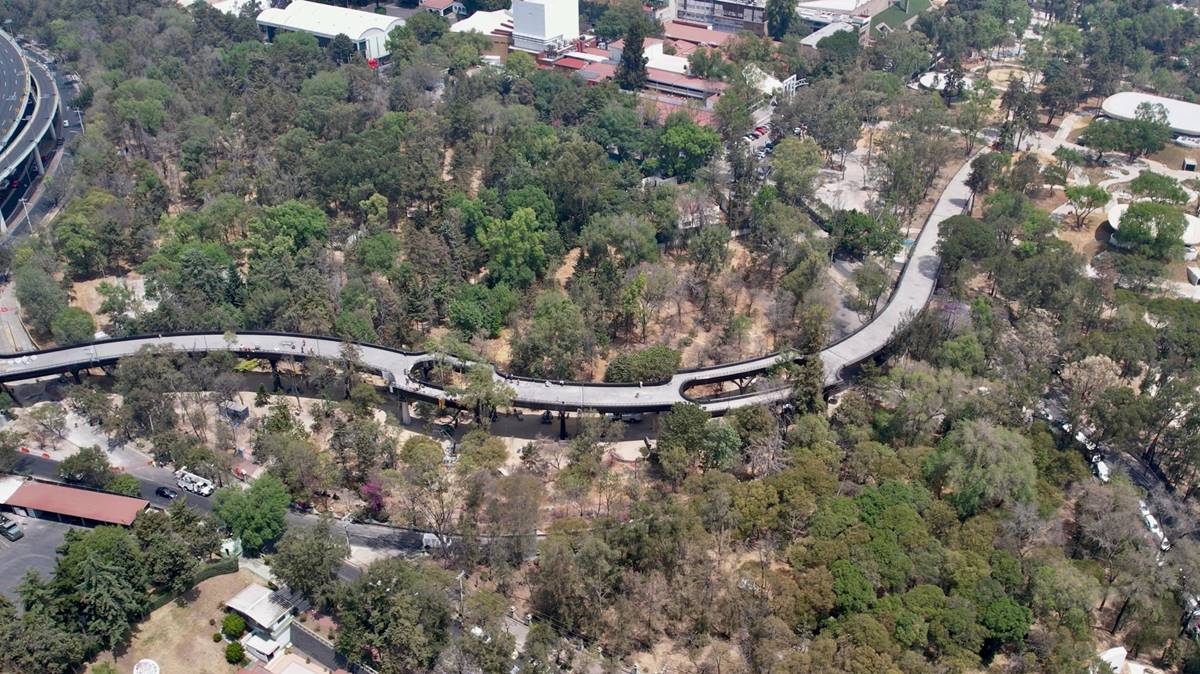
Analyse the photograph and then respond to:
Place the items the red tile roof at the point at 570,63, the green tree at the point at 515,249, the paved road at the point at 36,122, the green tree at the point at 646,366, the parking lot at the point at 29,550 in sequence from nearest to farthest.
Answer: the parking lot at the point at 29,550 → the green tree at the point at 646,366 → the green tree at the point at 515,249 → the paved road at the point at 36,122 → the red tile roof at the point at 570,63

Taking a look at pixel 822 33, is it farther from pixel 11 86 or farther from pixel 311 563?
pixel 311 563

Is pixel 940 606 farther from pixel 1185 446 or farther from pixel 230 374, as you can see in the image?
pixel 230 374

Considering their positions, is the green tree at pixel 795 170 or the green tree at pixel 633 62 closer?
the green tree at pixel 795 170

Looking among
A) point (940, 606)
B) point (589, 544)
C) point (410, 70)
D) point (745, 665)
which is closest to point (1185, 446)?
point (940, 606)

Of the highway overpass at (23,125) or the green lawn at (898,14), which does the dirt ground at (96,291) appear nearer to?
the highway overpass at (23,125)

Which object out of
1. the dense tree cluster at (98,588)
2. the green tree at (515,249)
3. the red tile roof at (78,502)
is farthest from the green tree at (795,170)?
the red tile roof at (78,502)

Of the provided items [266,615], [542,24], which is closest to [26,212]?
[542,24]
